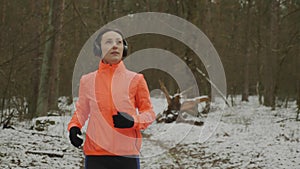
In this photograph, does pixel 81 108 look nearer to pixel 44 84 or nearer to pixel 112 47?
pixel 112 47

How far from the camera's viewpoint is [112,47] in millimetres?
3447

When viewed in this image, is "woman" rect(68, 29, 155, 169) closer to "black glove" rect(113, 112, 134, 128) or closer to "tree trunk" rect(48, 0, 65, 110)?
"black glove" rect(113, 112, 134, 128)

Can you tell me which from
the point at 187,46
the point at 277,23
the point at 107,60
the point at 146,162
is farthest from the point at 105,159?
the point at 277,23

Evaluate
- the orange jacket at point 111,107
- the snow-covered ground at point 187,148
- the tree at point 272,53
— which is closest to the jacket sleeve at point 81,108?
the orange jacket at point 111,107

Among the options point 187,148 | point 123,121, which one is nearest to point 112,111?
point 123,121

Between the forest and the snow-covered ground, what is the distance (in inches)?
66.4

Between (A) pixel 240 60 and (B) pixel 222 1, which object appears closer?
(B) pixel 222 1

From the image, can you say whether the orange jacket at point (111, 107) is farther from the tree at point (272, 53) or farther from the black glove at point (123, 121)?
the tree at point (272, 53)

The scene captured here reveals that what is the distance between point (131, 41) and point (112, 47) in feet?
77.5

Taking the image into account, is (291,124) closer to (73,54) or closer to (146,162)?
(146,162)

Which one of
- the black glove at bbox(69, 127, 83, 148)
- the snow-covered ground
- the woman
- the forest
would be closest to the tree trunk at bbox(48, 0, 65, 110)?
the forest

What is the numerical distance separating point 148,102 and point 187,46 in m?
13.5

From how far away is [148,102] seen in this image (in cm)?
338

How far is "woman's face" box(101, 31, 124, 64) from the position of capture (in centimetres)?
343
